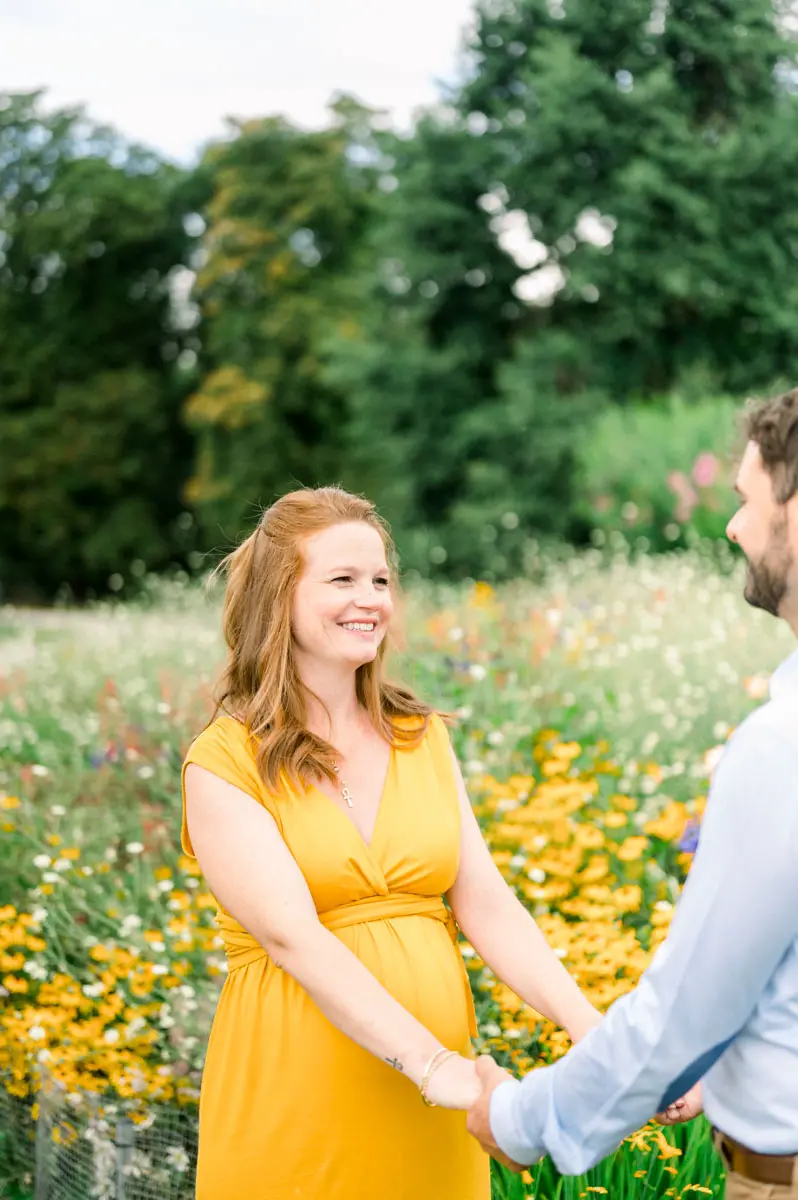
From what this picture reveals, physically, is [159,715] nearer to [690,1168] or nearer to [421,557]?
[690,1168]

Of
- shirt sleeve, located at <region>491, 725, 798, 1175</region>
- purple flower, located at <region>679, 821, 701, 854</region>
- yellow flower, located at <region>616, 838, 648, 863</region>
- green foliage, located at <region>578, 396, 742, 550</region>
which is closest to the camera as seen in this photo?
shirt sleeve, located at <region>491, 725, 798, 1175</region>

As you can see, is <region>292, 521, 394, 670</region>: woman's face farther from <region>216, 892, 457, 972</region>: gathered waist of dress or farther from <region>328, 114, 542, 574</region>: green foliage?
<region>328, 114, 542, 574</region>: green foliage

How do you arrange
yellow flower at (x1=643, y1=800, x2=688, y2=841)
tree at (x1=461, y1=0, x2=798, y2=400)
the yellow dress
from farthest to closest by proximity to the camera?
1. tree at (x1=461, y1=0, x2=798, y2=400)
2. yellow flower at (x1=643, y1=800, x2=688, y2=841)
3. the yellow dress

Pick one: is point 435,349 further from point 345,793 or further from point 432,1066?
point 432,1066

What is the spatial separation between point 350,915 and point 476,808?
289 cm

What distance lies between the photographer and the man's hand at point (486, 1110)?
2.00m

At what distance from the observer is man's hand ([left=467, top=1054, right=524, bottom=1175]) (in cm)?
200

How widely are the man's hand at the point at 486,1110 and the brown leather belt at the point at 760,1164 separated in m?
0.35

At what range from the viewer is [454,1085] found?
2109 mm

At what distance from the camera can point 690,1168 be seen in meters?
2.97

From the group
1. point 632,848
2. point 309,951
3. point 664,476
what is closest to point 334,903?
point 309,951

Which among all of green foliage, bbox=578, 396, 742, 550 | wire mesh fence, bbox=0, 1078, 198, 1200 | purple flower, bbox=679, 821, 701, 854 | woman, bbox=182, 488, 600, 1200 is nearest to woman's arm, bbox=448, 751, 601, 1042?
woman, bbox=182, 488, 600, 1200

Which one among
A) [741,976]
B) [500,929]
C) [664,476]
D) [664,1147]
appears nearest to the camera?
[741,976]

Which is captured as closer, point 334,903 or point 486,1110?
point 486,1110
